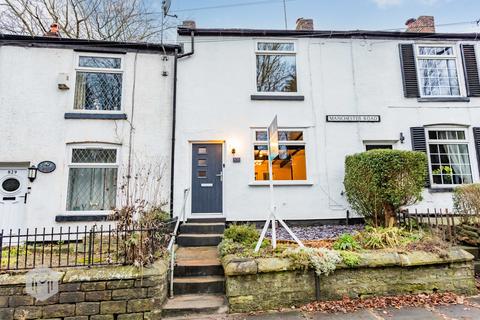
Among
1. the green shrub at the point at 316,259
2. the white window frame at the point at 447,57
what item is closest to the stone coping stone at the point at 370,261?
the green shrub at the point at 316,259

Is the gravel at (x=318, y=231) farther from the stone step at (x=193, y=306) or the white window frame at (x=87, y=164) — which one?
the white window frame at (x=87, y=164)

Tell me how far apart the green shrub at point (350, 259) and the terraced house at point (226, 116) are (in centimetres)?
338

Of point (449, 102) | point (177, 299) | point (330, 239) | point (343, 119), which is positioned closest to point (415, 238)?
point (330, 239)

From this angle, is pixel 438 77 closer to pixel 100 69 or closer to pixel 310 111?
pixel 310 111

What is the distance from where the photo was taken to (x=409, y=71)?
8.95 metres

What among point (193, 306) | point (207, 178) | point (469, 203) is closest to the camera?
point (193, 306)

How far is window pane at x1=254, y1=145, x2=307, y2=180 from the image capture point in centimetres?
842

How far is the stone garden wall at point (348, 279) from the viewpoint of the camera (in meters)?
4.42

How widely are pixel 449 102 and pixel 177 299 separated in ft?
32.2

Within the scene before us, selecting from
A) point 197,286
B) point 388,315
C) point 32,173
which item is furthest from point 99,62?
point 388,315

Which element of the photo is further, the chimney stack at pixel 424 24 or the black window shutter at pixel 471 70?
the chimney stack at pixel 424 24

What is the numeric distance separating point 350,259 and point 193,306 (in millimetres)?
2685

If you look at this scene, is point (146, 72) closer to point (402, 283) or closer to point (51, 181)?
point (51, 181)

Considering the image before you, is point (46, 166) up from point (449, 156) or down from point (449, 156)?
down
